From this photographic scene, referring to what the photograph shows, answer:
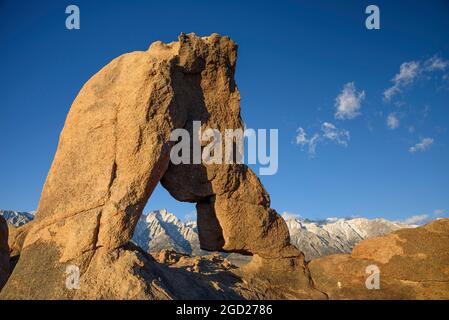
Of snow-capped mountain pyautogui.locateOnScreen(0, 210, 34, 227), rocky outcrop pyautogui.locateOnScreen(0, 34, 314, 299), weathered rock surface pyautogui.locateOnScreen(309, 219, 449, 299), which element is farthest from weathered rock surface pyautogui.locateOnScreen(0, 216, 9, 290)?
snow-capped mountain pyautogui.locateOnScreen(0, 210, 34, 227)

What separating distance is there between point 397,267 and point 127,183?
366 inches

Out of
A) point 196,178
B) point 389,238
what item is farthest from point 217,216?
point 389,238

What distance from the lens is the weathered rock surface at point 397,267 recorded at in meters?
11.8

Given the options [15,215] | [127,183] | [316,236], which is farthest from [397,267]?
[15,215]

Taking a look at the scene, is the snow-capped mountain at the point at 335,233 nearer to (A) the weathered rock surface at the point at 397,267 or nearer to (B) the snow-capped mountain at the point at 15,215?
(B) the snow-capped mountain at the point at 15,215

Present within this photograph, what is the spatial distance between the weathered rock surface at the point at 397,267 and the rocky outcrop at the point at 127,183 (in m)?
1.22

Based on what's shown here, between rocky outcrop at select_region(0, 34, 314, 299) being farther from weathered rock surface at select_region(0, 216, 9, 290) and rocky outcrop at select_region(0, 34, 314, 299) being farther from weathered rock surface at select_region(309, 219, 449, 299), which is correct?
weathered rock surface at select_region(0, 216, 9, 290)

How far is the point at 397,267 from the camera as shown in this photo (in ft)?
40.2

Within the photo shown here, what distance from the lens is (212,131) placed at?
11.9 m

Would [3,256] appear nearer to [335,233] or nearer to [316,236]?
[316,236]

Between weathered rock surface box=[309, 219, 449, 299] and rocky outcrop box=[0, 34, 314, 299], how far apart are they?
122cm

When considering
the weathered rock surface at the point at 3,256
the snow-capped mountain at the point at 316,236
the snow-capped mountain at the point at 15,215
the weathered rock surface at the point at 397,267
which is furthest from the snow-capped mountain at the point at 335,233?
the weathered rock surface at the point at 3,256

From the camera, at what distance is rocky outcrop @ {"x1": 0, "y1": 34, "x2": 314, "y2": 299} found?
773 cm
